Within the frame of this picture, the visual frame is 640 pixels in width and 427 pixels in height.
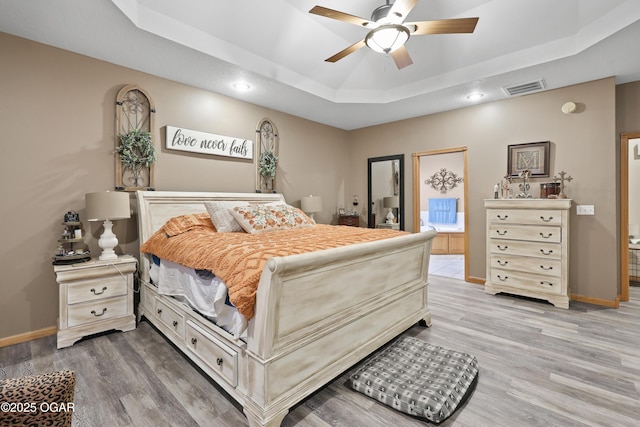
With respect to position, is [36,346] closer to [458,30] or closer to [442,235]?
[458,30]

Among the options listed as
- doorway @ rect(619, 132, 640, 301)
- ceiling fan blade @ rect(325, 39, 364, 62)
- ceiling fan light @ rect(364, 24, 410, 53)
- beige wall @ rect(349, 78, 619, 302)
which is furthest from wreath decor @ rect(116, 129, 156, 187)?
doorway @ rect(619, 132, 640, 301)

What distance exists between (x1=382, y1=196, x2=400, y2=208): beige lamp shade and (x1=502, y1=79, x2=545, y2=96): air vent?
7.53 ft

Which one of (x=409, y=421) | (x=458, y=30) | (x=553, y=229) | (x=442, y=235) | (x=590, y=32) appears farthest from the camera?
(x=442, y=235)

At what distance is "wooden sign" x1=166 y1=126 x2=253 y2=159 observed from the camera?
140 inches

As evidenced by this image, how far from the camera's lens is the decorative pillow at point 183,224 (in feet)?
9.34

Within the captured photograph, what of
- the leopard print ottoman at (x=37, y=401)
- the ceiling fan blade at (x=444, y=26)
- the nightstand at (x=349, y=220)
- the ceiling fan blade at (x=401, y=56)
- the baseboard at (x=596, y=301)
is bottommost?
the baseboard at (x=596, y=301)

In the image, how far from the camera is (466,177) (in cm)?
465

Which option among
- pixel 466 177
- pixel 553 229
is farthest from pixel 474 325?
pixel 466 177

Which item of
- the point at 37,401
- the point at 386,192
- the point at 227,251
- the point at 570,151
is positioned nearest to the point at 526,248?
the point at 570,151

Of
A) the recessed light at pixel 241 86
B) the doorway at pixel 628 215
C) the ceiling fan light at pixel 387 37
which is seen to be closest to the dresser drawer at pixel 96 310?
the recessed light at pixel 241 86

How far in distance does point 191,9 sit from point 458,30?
2.27 metres

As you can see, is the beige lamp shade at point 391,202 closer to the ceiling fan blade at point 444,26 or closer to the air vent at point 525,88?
the air vent at point 525,88

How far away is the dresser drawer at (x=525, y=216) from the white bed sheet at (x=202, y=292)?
358cm

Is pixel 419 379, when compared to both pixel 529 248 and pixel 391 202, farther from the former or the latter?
pixel 391 202
